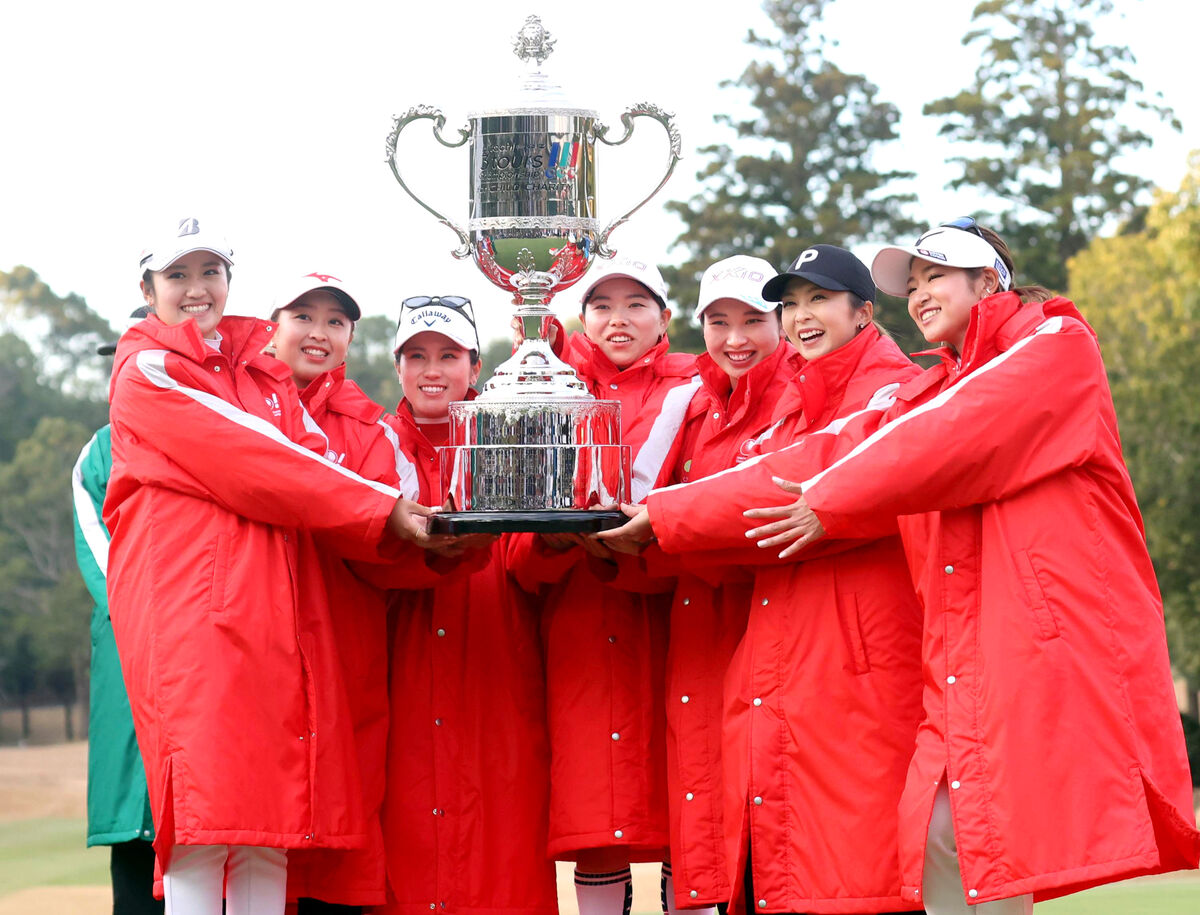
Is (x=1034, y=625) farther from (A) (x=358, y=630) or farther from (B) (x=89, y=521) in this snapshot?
(B) (x=89, y=521)

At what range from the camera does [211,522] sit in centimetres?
413

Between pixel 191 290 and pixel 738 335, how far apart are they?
151 centimetres

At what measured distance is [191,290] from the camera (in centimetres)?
429

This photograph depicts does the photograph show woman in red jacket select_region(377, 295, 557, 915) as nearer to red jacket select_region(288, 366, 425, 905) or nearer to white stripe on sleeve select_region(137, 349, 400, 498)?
red jacket select_region(288, 366, 425, 905)

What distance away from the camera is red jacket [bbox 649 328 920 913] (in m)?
4.01

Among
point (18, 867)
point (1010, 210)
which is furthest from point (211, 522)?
point (1010, 210)

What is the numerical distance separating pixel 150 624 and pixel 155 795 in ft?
1.38

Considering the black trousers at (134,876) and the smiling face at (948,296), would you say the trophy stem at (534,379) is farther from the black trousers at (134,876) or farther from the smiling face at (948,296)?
the black trousers at (134,876)

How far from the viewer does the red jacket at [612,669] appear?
4492mm

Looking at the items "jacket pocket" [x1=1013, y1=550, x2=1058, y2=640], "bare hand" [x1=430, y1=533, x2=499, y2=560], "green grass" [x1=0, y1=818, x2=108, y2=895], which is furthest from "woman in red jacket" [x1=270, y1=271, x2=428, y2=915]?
"green grass" [x1=0, y1=818, x2=108, y2=895]

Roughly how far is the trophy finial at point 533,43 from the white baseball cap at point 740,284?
75 cm

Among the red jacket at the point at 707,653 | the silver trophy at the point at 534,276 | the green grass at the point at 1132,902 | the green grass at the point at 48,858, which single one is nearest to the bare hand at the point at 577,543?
the silver trophy at the point at 534,276

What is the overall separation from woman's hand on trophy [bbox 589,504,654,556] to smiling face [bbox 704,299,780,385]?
0.55m

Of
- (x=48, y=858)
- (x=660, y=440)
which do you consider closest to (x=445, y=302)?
(x=660, y=440)
